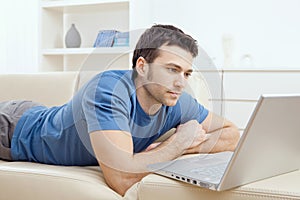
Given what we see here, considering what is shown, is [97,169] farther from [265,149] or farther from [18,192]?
[265,149]

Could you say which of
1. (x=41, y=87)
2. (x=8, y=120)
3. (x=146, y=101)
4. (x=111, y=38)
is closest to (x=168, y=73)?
(x=146, y=101)

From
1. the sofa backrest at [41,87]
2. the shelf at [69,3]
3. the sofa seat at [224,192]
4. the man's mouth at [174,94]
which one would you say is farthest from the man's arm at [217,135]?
the shelf at [69,3]

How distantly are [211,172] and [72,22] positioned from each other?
2.96 meters

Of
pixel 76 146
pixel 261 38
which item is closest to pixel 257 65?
pixel 261 38

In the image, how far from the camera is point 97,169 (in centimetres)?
Answer: 161

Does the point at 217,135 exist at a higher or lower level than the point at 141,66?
lower

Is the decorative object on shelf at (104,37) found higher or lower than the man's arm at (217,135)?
higher

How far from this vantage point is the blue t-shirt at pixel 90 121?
1.45 metres

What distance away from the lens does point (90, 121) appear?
4.70 ft

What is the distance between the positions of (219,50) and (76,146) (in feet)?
6.42

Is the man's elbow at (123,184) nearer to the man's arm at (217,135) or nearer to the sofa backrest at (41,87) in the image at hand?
the man's arm at (217,135)

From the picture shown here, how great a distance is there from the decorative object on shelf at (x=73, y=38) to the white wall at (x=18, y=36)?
0.28 metres

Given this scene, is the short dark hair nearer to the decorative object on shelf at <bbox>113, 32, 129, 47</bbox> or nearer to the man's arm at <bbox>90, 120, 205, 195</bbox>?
the man's arm at <bbox>90, 120, 205, 195</bbox>

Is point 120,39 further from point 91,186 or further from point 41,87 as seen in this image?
point 91,186
